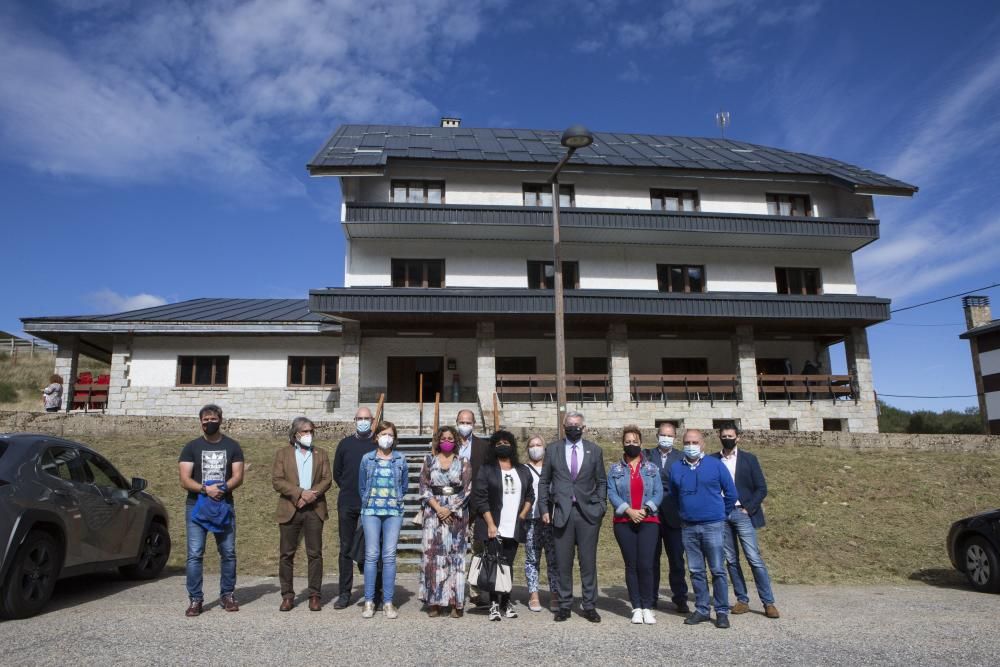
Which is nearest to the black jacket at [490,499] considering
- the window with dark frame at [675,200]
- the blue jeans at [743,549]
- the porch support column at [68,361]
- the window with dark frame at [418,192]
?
the blue jeans at [743,549]

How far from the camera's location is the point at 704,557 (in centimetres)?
674

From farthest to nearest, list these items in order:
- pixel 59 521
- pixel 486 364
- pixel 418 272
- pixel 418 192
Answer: pixel 418 192, pixel 418 272, pixel 486 364, pixel 59 521

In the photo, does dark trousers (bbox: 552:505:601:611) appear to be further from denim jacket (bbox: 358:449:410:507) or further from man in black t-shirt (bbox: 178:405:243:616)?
man in black t-shirt (bbox: 178:405:243:616)

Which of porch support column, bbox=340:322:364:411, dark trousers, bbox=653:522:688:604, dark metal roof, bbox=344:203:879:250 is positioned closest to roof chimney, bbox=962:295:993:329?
dark metal roof, bbox=344:203:879:250

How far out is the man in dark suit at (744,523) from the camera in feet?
21.9

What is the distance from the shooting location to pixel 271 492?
13055 millimetres

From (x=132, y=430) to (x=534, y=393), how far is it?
12219 mm

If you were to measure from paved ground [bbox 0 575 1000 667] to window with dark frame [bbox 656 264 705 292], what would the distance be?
62.7 feet

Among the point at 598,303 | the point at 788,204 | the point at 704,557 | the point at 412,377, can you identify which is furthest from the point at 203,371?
the point at 788,204

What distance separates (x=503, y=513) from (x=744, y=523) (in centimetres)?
244

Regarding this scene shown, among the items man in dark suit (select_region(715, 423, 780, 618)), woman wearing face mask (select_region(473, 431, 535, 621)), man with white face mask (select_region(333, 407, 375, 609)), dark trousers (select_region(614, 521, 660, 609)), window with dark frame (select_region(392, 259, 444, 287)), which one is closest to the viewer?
dark trousers (select_region(614, 521, 660, 609))

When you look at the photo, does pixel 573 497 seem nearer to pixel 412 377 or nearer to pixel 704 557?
pixel 704 557

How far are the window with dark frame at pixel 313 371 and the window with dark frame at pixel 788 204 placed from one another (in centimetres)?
1768

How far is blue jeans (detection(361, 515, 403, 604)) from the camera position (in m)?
6.57
